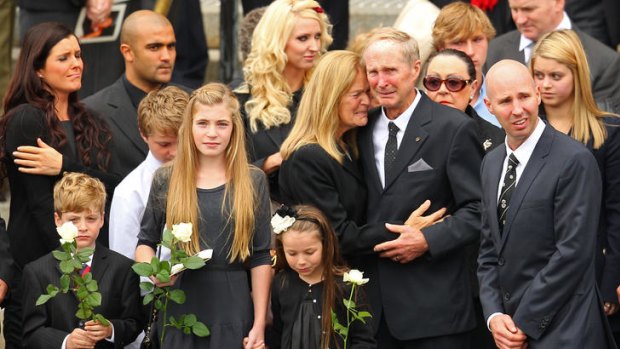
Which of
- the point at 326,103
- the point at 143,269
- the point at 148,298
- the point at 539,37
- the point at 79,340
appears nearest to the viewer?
the point at 143,269

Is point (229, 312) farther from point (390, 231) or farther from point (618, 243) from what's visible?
point (618, 243)

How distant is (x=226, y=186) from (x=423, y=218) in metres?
0.97

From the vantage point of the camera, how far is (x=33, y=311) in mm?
6777

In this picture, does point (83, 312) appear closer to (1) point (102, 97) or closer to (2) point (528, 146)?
(1) point (102, 97)

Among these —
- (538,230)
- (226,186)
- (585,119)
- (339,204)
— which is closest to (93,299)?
(226,186)

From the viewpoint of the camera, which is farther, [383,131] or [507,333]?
[383,131]

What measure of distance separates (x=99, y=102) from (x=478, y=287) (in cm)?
252

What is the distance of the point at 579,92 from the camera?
696 cm

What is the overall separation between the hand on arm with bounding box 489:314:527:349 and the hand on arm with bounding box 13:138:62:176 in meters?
2.40

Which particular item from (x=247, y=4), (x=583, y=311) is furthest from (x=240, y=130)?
(x=247, y=4)

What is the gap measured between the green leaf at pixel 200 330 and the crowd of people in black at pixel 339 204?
7 centimetres

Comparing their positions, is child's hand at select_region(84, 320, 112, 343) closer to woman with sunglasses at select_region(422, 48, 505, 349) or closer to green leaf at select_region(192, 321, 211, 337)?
green leaf at select_region(192, 321, 211, 337)

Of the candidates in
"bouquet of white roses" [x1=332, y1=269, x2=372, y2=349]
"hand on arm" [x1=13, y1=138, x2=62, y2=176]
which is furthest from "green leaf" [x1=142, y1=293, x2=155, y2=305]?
"hand on arm" [x1=13, y1=138, x2=62, y2=176]

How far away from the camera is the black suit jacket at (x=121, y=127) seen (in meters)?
7.88
